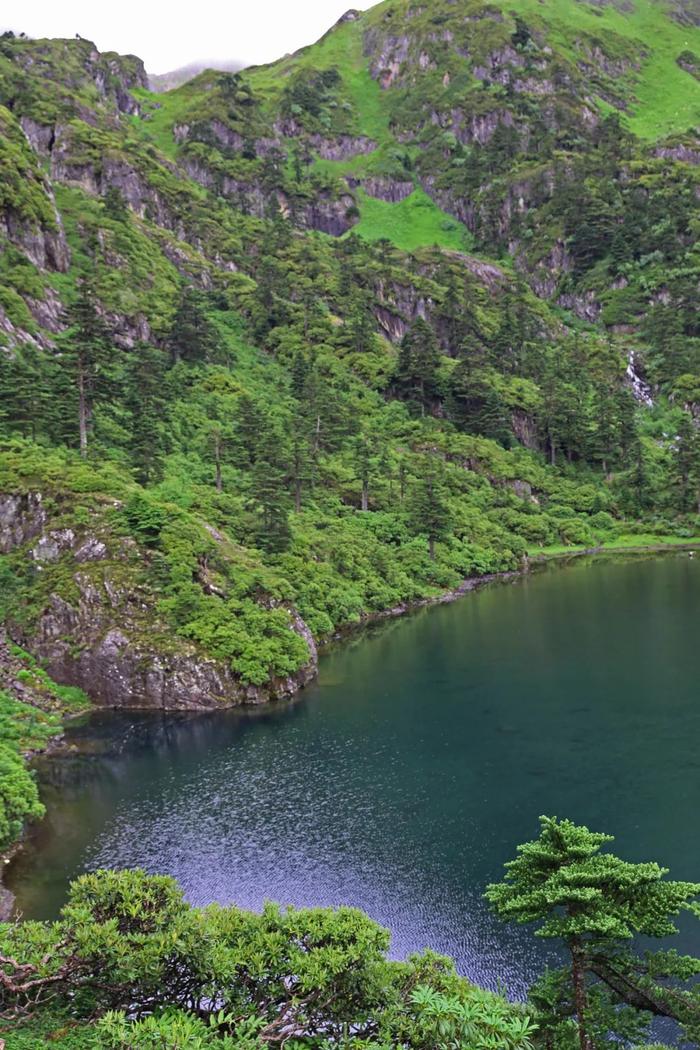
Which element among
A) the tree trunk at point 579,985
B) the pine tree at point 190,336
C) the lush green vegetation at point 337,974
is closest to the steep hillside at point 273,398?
the pine tree at point 190,336

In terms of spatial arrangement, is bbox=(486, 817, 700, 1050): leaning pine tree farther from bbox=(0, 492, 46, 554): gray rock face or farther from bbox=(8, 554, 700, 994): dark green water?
bbox=(0, 492, 46, 554): gray rock face

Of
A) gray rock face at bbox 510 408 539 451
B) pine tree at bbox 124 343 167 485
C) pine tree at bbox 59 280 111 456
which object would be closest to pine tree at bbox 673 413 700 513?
gray rock face at bbox 510 408 539 451

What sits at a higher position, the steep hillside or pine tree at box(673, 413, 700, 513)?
the steep hillside

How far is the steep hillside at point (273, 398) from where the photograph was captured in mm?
64312

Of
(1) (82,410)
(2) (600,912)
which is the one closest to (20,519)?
(1) (82,410)

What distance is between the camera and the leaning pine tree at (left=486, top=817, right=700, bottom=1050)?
61.5 feet

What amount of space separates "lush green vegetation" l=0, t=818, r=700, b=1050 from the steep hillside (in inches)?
1567

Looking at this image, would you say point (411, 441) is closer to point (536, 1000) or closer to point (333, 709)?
point (333, 709)

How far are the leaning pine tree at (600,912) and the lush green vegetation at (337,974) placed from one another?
38 millimetres

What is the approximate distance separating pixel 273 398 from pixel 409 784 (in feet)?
279

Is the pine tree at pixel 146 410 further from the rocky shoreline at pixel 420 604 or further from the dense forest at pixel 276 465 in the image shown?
the rocky shoreline at pixel 420 604

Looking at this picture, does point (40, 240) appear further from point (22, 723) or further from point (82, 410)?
point (22, 723)

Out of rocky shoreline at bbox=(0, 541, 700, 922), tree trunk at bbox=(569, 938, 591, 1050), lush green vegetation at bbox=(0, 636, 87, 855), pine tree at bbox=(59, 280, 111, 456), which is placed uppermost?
pine tree at bbox=(59, 280, 111, 456)

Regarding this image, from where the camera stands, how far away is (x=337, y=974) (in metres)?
19.7
